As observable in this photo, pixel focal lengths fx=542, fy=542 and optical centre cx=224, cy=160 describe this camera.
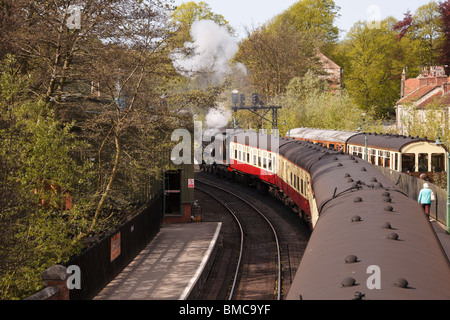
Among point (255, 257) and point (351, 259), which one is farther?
point (255, 257)

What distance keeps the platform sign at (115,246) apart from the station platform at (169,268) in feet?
2.40

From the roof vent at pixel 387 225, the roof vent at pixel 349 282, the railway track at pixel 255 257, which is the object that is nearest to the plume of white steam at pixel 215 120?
the railway track at pixel 255 257

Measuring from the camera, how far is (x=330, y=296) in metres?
5.83

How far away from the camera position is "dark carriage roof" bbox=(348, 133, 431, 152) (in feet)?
87.8

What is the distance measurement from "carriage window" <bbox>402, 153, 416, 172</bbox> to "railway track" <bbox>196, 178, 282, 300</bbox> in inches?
286

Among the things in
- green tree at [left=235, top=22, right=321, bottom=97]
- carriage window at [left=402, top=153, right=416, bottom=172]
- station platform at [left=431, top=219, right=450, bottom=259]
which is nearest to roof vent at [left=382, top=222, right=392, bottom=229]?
station platform at [left=431, top=219, right=450, bottom=259]

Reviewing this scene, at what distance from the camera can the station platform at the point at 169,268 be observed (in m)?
15.8

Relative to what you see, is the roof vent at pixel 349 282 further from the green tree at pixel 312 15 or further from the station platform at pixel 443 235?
the green tree at pixel 312 15

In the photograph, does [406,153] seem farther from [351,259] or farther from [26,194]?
[351,259]

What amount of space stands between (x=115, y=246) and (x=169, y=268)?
204cm

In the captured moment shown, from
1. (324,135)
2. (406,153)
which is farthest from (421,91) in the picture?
(406,153)

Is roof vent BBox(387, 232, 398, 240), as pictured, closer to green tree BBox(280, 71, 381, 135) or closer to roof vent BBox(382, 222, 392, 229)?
roof vent BBox(382, 222, 392, 229)

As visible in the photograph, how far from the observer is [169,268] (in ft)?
60.5

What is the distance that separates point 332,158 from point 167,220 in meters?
10.9
